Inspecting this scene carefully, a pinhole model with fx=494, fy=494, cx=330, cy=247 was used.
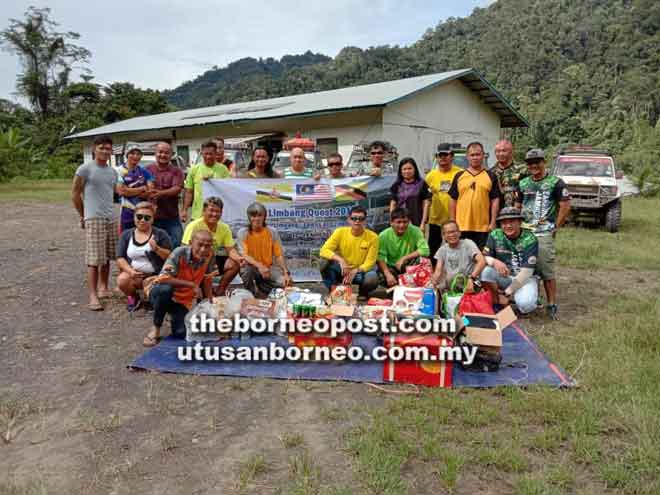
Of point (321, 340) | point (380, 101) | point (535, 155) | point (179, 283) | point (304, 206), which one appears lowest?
point (321, 340)

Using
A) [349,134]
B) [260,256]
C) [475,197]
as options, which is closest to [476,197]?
[475,197]

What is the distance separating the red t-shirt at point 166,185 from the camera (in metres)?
5.41

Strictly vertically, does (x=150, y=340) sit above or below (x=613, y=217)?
below

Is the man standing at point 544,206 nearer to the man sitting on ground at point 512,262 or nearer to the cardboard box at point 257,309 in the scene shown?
the man sitting on ground at point 512,262

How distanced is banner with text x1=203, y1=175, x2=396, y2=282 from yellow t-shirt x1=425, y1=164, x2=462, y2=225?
2.49 feet

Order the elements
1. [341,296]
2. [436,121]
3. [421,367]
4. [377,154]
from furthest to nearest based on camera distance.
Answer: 1. [436,121]
2. [377,154]
3. [341,296]
4. [421,367]

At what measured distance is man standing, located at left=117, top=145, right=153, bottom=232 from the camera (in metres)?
5.30

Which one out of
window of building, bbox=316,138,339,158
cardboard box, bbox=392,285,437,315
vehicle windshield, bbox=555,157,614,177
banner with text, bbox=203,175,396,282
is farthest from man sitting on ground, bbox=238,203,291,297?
window of building, bbox=316,138,339,158

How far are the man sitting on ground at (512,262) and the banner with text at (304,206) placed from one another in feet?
5.39

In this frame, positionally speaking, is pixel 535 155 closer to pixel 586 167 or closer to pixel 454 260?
pixel 454 260

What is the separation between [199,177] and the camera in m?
5.71

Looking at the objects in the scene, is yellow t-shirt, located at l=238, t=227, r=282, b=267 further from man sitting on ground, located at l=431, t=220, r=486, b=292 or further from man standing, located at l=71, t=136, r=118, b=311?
man sitting on ground, located at l=431, t=220, r=486, b=292

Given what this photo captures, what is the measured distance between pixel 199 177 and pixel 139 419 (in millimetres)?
3250

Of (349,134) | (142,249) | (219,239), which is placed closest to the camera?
(142,249)
